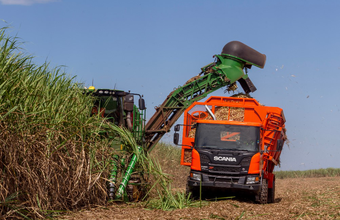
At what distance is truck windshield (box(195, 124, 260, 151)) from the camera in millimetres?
11867

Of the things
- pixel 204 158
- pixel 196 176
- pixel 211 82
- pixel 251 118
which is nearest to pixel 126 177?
pixel 196 176

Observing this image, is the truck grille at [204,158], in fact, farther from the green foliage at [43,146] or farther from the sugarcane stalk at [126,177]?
the green foliage at [43,146]

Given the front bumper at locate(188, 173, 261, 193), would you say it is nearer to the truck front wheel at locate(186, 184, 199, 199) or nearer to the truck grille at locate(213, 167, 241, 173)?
the truck grille at locate(213, 167, 241, 173)

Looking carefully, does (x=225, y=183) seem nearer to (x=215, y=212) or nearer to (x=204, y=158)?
(x=204, y=158)

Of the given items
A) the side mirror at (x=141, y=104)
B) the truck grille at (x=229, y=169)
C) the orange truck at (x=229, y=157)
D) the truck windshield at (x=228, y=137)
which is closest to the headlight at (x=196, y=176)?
the orange truck at (x=229, y=157)

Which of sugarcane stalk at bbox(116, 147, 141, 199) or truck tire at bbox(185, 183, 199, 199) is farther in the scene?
truck tire at bbox(185, 183, 199, 199)

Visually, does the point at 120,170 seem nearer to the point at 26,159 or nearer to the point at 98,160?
the point at 98,160

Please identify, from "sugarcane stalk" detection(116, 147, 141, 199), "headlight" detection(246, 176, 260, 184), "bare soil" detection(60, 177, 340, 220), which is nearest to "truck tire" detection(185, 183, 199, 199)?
"bare soil" detection(60, 177, 340, 220)

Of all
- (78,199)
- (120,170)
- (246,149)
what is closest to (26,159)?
(78,199)

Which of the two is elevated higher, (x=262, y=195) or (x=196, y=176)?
(x=196, y=176)

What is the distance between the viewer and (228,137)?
11969 millimetres

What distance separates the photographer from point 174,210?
9.88m

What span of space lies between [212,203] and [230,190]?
27.8 inches

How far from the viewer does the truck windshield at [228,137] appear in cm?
1187
